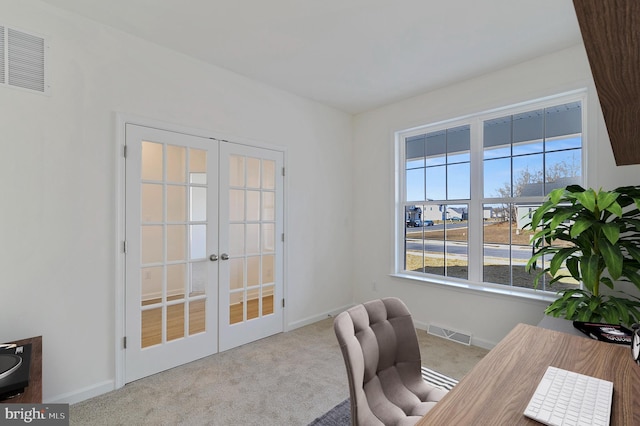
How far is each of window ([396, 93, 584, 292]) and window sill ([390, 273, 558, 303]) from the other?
0.04 metres

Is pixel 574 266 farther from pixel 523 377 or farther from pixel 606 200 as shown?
pixel 523 377

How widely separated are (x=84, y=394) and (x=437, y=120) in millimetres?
4129

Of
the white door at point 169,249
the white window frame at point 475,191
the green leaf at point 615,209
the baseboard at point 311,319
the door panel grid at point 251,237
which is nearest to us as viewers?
the green leaf at point 615,209

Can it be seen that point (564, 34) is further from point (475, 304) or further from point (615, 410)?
point (615, 410)

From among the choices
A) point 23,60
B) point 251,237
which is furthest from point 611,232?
point 23,60

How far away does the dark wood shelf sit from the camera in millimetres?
431

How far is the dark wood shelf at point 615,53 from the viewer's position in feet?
1.41

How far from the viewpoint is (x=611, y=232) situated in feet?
6.42

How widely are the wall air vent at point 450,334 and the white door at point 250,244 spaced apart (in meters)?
1.74

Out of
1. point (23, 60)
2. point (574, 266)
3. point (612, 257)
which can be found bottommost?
point (574, 266)

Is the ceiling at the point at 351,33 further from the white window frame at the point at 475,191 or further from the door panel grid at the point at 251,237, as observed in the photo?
the door panel grid at the point at 251,237

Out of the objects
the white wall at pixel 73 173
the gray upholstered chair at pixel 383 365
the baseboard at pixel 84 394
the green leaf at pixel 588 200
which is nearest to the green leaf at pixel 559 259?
the green leaf at pixel 588 200

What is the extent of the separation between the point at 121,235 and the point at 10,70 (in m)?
1.30

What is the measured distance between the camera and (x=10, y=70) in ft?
6.81
